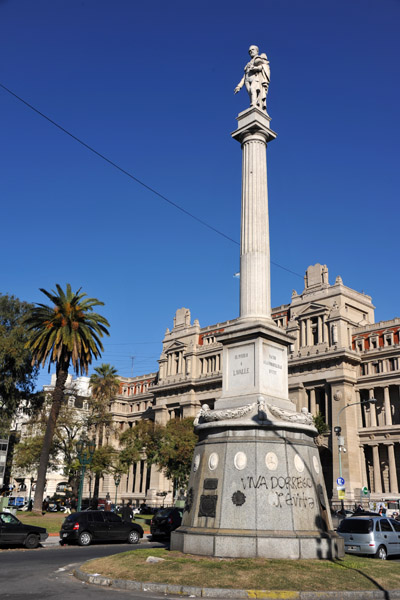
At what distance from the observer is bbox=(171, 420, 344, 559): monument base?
13672mm

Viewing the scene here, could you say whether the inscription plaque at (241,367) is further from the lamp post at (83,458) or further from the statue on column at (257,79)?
the lamp post at (83,458)

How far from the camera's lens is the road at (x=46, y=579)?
11.1 meters

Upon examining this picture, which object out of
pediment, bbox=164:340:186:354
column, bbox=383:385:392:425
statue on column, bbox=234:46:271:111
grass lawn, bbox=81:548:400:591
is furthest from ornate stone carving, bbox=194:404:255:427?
pediment, bbox=164:340:186:354

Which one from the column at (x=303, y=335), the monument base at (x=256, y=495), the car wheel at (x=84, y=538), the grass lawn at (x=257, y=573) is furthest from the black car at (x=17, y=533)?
the column at (x=303, y=335)

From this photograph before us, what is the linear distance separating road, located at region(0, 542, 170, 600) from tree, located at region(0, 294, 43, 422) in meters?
27.0

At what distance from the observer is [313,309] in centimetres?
6631

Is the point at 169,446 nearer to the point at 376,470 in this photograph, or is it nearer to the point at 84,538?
the point at 376,470

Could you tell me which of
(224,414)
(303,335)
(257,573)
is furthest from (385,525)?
(303,335)

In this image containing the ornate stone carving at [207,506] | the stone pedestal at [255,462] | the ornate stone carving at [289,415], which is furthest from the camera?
the ornate stone carving at [289,415]

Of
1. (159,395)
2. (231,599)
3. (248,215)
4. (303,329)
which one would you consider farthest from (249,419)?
(159,395)

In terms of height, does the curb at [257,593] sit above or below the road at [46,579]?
above

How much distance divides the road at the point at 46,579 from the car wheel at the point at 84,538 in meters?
3.93

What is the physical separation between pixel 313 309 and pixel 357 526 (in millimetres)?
46757

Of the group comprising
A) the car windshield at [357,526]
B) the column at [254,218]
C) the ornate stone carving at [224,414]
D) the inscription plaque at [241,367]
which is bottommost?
the car windshield at [357,526]
